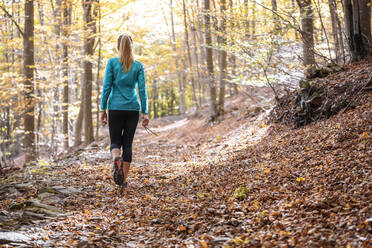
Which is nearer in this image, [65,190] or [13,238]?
[13,238]

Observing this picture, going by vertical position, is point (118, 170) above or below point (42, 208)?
above

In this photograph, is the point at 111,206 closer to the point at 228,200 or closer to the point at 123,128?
the point at 123,128

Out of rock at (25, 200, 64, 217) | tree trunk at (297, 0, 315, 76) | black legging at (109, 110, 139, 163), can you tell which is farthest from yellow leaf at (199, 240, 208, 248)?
tree trunk at (297, 0, 315, 76)

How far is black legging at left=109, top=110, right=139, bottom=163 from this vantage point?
4.89 m

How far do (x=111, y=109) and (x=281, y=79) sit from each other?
4.77 meters

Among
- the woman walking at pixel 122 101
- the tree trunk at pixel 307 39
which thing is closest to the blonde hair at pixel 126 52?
the woman walking at pixel 122 101

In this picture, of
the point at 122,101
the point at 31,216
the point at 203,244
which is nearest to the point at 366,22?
the point at 122,101

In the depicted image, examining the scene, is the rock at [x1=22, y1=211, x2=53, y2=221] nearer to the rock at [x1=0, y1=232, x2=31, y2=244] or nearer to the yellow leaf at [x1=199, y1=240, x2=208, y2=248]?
the rock at [x1=0, y1=232, x2=31, y2=244]

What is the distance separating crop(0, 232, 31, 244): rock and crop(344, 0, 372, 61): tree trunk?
6.86 metres

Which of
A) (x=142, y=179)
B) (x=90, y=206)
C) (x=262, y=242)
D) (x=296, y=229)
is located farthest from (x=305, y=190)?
(x=142, y=179)

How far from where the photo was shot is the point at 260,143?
688 cm

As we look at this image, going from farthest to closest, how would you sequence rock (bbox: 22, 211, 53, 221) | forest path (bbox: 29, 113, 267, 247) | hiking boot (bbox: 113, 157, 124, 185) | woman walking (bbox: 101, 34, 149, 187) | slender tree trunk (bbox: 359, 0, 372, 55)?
slender tree trunk (bbox: 359, 0, 372, 55) → woman walking (bbox: 101, 34, 149, 187) → hiking boot (bbox: 113, 157, 124, 185) → rock (bbox: 22, 211, 53, 221) → forest path (bbox: 29, 113, 267, 247)

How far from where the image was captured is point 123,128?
5.07 m

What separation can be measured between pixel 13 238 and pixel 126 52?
3061mm
